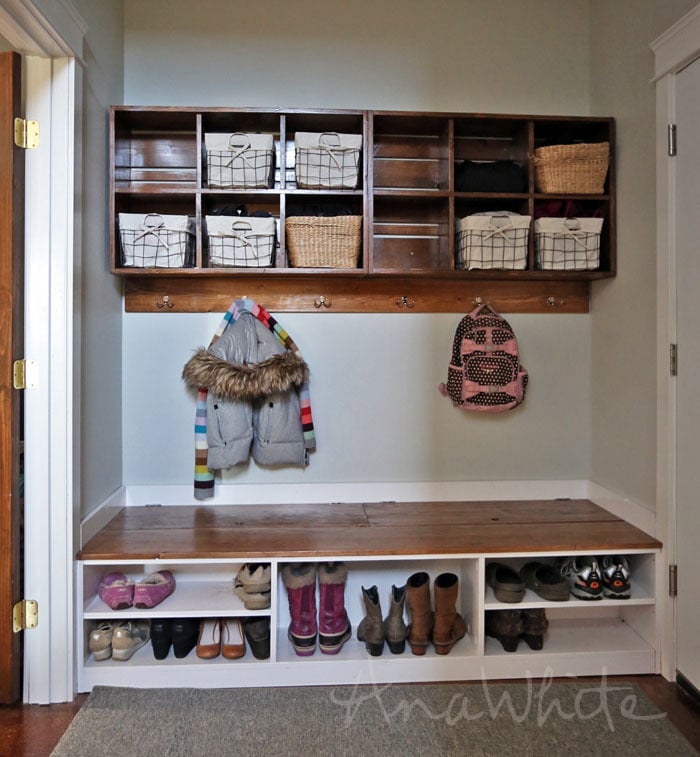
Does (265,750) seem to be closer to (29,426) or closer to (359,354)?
(29,426)

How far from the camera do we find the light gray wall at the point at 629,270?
6.39 feet

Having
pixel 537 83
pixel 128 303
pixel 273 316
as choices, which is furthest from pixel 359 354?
pixel 537 83

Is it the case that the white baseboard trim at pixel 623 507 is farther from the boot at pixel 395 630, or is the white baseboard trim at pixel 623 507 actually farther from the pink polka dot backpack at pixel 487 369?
the boot at pixel 395 630

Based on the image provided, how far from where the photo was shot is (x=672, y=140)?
1825 mm

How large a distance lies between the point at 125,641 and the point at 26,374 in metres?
0.96

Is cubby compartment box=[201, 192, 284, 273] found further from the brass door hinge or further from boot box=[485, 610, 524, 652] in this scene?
boot box=[485, 610, 524, 652]

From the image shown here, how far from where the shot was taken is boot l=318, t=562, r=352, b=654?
189cm

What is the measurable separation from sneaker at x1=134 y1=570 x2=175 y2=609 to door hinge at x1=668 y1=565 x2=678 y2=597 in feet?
5.83

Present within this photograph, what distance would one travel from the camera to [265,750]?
1537mm

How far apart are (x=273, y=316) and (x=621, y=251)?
56.8 inches

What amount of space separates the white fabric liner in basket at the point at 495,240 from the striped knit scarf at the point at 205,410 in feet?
2.71

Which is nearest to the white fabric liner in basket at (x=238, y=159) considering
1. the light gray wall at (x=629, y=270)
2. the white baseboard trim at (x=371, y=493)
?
the white baseboard trim at (x=371, y=493)

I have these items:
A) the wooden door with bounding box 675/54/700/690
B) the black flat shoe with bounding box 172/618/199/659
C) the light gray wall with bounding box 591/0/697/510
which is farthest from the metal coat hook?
the black flat shoe with bounding box 172/618/199/659

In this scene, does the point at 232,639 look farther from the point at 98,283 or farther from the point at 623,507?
the point at 623,507
